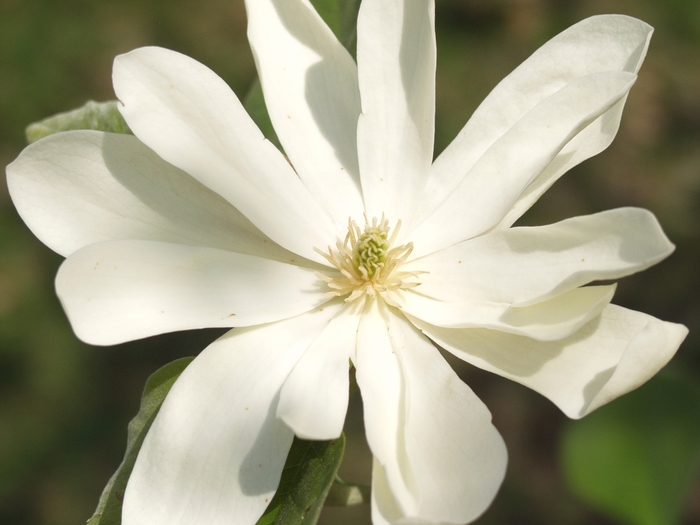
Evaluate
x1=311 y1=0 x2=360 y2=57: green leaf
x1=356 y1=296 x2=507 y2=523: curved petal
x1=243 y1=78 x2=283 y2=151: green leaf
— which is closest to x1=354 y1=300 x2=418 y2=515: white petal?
x1=356 y1=296 x2=507 y2=523: curved petal

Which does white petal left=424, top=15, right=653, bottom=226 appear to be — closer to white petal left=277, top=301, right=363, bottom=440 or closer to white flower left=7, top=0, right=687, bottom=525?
white flower left=7, top=0, right=687, bottom=525

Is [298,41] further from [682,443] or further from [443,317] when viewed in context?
[682,443]

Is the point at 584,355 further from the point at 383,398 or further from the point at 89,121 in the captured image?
the point at 89,121

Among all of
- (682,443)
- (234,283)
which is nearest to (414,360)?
(234,283)

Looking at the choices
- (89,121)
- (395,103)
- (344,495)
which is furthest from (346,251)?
(89,121)

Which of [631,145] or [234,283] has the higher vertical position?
[631,145]

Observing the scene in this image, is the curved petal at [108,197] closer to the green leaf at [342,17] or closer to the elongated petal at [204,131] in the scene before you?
the elongated petal at [204,131]
